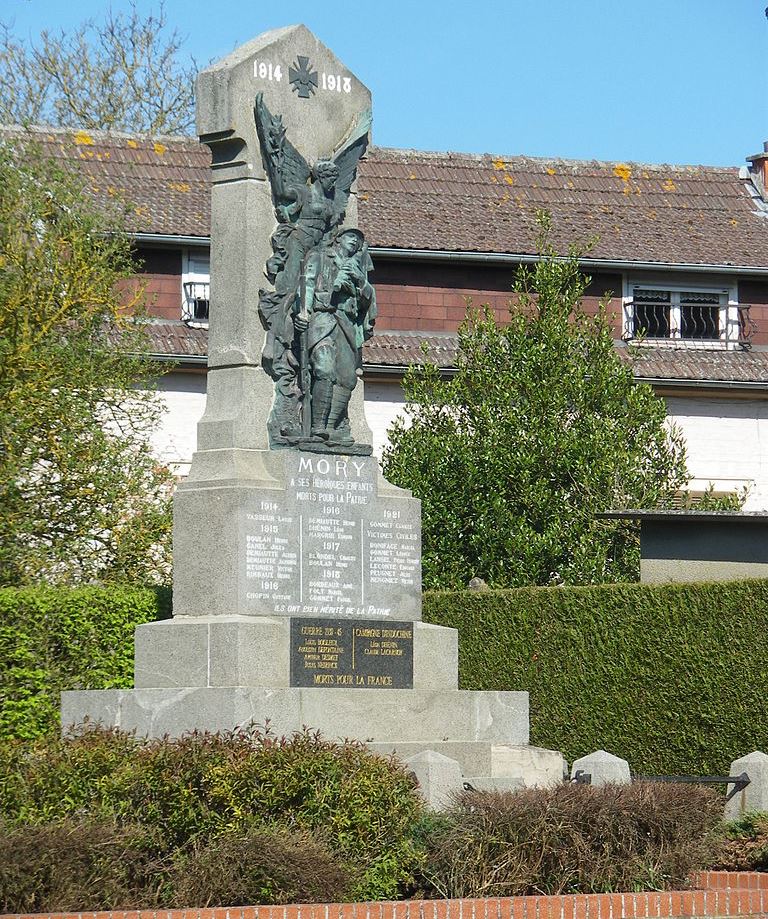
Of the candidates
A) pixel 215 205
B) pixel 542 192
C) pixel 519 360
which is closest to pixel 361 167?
pixel 542 192

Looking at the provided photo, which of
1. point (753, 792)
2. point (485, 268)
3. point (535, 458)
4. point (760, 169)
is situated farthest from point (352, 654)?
point (760, 169)

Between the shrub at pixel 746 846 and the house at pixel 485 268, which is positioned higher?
the house at pixel 485 268

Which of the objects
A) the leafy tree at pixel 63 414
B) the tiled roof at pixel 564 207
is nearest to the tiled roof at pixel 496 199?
the tiled roof at pixel 564 207

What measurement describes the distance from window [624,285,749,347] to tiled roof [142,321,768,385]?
1.42ft

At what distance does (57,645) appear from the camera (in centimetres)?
2095

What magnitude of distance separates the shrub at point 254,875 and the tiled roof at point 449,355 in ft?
60.3

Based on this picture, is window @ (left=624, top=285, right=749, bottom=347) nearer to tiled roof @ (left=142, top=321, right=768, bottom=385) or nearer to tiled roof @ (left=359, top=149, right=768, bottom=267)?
tiled roof @ (left=142, top=321, right=768, bottom=385)

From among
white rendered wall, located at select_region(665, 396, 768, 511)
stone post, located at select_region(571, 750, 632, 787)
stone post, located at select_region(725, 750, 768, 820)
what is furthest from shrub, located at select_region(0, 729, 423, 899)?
white rendered wall, located at select_region(665, 396, 768, 511)

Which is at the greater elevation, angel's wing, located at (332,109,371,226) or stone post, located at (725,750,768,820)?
angel's wing, located at (332,109,371,226)

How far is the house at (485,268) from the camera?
3081cm

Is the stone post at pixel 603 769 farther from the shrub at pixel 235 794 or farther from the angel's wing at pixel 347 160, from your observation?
the angel's wing at pixel 347 160

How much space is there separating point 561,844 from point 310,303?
569 cm

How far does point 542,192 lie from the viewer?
115 ft

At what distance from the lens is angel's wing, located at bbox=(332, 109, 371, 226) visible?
16.7 m
